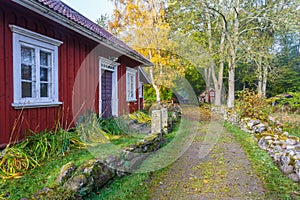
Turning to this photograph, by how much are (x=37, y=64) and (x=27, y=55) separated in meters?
0.27

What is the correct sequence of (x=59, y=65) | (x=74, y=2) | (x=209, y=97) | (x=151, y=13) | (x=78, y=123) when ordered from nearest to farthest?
(x=59, y=65) < (x=78, y=123) < (x=151, y=13) < (x=74, y=2) < (x=209, y=97)

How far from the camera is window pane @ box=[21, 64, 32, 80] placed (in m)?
4.77

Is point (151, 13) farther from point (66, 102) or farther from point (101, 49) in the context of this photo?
point (66, 102)

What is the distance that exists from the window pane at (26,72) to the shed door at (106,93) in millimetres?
3694

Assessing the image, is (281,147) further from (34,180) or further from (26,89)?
(26,89)

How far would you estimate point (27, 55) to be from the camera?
16.1 feet

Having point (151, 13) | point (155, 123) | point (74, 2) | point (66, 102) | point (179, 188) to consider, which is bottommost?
point (179, 188)

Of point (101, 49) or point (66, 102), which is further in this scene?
point (101, 49)

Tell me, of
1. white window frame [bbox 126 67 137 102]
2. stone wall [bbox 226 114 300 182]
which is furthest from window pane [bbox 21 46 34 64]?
white window frame [bbox 126 67 137 102]

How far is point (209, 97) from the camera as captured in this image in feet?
80.1

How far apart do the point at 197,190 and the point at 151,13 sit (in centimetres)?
1613

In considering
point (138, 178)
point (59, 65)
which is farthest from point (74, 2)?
point (138, 178)

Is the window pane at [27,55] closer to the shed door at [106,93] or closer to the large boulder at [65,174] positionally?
the large boulder at [65,174]

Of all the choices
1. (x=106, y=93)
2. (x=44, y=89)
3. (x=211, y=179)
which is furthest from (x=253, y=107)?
(x=44, y=89)
